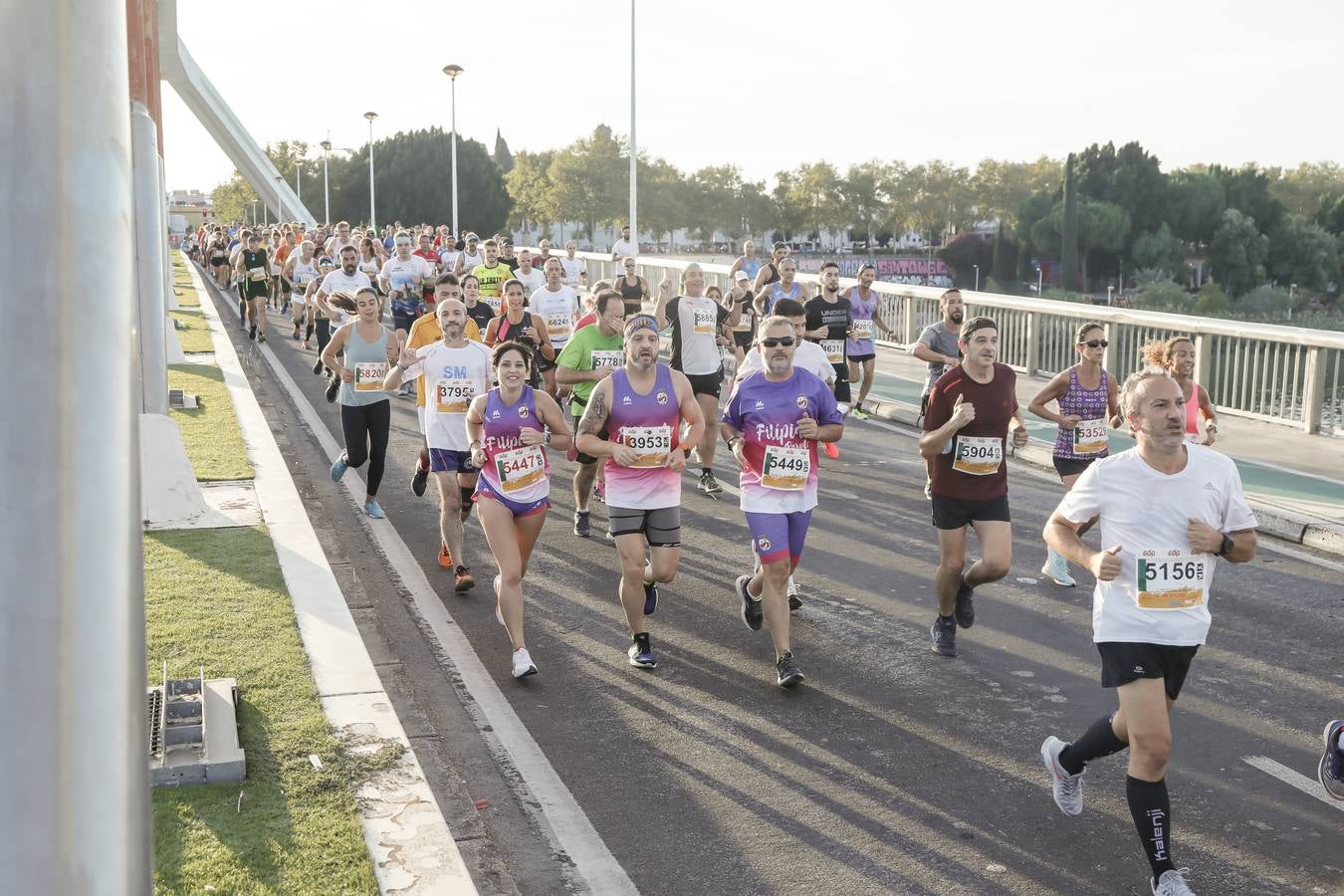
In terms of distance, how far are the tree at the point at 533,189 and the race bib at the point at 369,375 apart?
326ft

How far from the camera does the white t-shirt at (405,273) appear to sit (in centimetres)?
2255

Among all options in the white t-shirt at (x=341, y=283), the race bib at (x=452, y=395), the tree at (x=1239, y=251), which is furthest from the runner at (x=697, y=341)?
the tree at (x=1239, y=251)

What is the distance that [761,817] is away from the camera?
5.96 m

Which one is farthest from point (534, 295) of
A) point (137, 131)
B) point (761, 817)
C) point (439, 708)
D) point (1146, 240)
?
point (1146, 240)

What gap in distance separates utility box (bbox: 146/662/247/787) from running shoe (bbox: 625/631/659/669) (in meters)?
2.24

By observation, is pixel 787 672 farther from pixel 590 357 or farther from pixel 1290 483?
pixel 1290 483

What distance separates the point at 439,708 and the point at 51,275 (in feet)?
16.6

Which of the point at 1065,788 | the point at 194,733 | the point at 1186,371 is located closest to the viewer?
the point at 1065,788

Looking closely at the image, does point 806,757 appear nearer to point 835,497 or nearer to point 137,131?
point 835,497

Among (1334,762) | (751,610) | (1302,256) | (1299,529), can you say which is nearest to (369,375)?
(751,610)

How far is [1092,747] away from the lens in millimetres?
5723

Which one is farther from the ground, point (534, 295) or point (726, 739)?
point (534, 295)

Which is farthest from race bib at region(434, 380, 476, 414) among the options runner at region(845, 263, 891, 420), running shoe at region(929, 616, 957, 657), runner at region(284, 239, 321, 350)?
runner at region(284, 239, 321, 350)

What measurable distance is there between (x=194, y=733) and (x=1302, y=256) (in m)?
115
